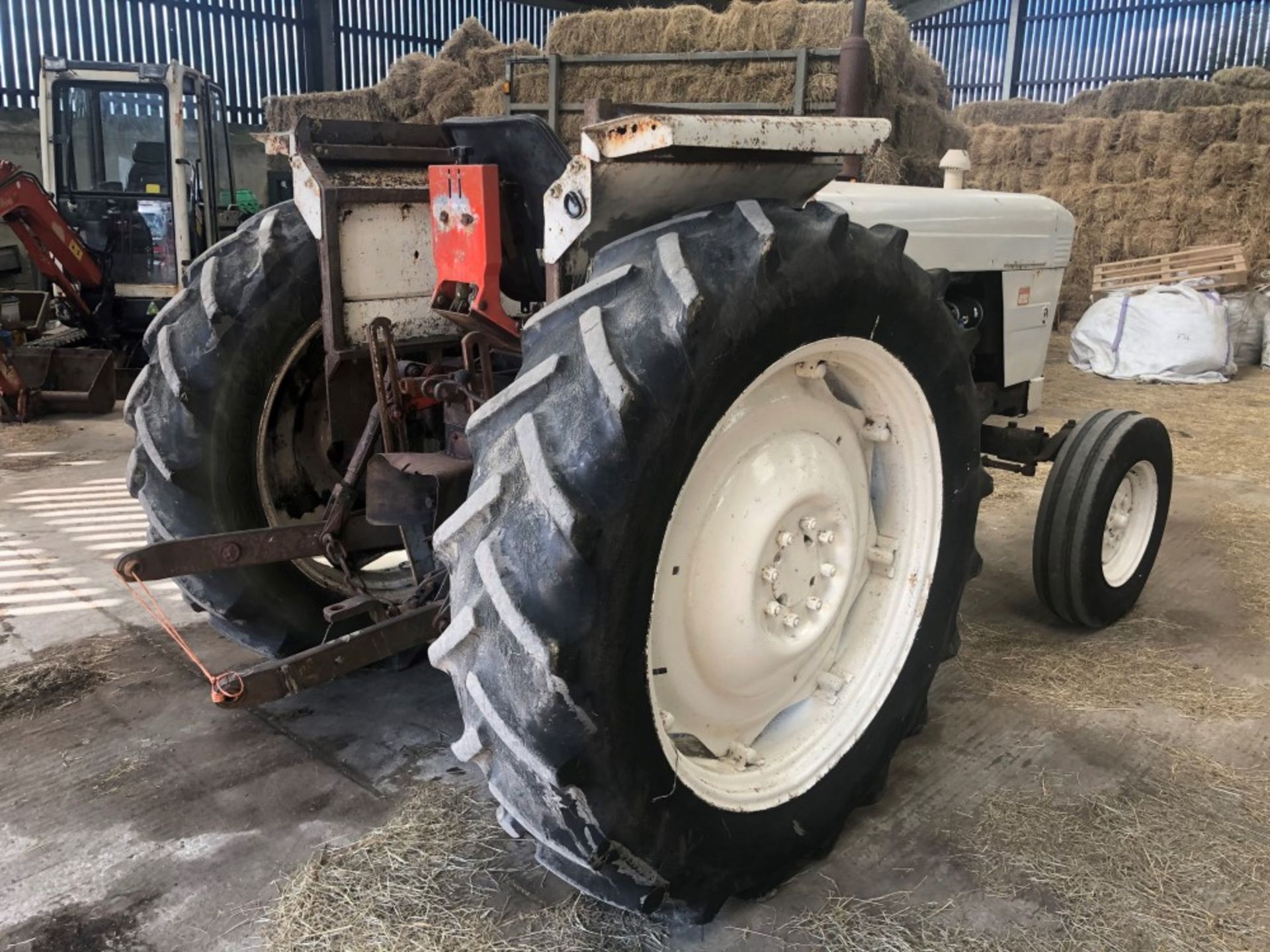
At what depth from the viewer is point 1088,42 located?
689 inches

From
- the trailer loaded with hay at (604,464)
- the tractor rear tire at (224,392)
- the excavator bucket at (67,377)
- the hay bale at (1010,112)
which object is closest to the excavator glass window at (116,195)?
the excavator bucket at (67,377)

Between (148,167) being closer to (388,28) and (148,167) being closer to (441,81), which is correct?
(441,81)

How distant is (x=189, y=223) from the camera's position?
8.10 metres

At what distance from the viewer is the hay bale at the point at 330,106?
1168 cm

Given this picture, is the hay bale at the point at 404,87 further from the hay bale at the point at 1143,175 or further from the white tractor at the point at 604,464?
the white tractor at the point at 604,464

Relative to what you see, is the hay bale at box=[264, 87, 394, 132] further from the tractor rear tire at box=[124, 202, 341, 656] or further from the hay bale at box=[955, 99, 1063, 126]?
the tractor rear tire at box=[124, 202, 341, 656]

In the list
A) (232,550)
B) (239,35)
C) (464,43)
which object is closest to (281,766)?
(232,550)

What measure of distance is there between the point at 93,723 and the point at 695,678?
1.78 metres

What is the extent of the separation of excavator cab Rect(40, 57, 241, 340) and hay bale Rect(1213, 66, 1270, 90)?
11.7 m

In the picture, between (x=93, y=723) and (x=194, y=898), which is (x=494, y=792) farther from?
(x=93, y=723)

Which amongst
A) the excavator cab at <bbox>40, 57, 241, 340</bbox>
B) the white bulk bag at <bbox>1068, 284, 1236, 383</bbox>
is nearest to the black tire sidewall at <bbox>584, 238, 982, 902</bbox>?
the excavator cab at <bbox>40, 57, 241, 340</bbox>

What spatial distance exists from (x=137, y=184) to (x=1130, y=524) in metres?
8.02

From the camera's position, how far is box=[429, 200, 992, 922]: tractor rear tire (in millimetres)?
1498

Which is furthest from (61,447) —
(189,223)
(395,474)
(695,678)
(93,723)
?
(695,678)
